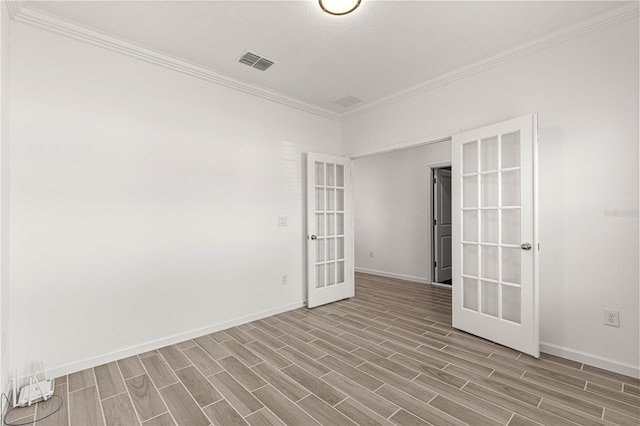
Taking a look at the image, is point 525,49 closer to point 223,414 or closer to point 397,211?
point 397,211

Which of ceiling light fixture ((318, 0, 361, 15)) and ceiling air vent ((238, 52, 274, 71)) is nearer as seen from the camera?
ceiling light fixture ((318, 0, 361, 15))

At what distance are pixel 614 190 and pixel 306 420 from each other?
2830mm

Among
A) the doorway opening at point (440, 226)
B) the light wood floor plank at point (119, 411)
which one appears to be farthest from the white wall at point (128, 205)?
the doorway opening at point (440, 226)

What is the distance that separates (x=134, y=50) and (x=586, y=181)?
158 inches

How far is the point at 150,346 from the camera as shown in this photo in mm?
2768

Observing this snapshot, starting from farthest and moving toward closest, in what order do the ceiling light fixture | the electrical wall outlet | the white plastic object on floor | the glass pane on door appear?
the glass pane on door, the electrical wall outlet, the ceiling light fixture, the white plastic object on floor

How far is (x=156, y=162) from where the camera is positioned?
2836 mm

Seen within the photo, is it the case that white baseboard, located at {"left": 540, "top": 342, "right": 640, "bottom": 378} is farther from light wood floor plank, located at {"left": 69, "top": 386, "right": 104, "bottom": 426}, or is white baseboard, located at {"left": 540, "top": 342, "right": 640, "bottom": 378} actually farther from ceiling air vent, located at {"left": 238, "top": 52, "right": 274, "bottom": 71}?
ceiling air vent, located at {"left": 238, "top": 52, "right": 274, "bottom": 71}

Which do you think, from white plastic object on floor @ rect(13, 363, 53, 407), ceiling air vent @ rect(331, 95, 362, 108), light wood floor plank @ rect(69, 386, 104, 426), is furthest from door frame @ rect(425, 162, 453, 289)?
white plastic object on floor @ rect(13, 363, 53, 407)

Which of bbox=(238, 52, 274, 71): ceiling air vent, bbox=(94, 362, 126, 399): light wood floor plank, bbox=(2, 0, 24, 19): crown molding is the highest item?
bbox=(238, 52, 274, 71): ceiling air vent

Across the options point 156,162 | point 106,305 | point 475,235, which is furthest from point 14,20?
point 475,235

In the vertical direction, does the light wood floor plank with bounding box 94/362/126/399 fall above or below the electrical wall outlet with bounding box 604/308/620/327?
below

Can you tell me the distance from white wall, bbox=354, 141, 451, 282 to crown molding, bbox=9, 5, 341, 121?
276cm

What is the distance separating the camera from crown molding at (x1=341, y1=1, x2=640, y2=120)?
231cm
